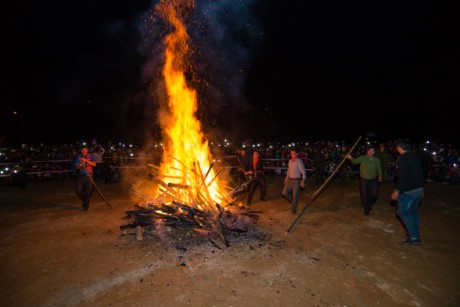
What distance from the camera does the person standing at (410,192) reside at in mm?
5957

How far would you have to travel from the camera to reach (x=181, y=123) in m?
9.97

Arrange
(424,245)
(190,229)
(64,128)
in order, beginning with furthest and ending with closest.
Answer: (64,128)
(190,229)
(424,245)

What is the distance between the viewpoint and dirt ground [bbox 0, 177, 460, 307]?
164 inches

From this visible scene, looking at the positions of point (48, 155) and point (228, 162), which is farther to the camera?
point (228, 162)

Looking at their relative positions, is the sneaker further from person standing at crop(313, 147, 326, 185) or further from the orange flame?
person standing at crop(313, 147, 326, 185)

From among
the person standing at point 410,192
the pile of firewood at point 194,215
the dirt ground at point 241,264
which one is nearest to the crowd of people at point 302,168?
the person standing at point 410,192

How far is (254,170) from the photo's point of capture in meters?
10.3

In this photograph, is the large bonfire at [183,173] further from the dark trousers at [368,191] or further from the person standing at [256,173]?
the dark trousers at [368,191]

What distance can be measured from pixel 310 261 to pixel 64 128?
169 feet

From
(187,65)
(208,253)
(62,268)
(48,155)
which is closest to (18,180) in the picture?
(48,155)

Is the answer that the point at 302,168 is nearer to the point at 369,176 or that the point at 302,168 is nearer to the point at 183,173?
the point at 369,176

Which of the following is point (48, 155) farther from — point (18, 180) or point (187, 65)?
point (187, 65)

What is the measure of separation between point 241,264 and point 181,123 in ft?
19.6

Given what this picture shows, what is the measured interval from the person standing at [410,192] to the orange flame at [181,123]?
4620 mm
